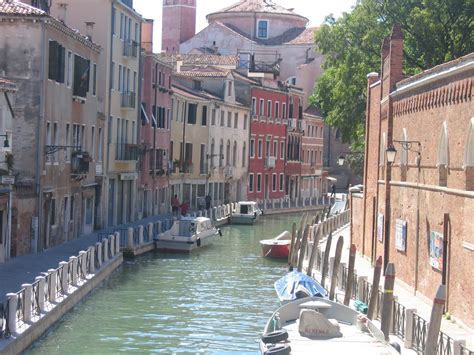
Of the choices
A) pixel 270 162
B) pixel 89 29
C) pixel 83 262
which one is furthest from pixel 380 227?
pixel 270 162

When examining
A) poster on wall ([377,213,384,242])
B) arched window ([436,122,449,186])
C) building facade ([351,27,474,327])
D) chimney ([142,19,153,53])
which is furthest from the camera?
chimney ([142,19,153,53])

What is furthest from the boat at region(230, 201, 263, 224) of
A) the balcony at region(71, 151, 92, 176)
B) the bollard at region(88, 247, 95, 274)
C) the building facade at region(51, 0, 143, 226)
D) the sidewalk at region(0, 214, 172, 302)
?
the bollard at region(88, 247, 95, 274)

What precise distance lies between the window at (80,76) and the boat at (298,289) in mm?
13545

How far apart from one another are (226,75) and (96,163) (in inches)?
968

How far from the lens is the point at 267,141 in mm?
74375

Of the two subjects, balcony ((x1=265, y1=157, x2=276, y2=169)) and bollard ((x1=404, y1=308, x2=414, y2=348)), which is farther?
balcony ((x1=265, y1=157, x2=276, y2=169))

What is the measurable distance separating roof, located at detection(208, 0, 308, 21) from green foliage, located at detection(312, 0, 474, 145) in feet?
143

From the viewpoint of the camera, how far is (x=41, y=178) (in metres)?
32.6

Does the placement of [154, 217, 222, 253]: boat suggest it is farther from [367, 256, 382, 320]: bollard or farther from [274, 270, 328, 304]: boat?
[367, 256, 382, 320]: bollard

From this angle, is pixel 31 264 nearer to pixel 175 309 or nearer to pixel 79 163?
pixel 175 309

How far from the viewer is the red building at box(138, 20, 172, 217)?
5072 centimetres

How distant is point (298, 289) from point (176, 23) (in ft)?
228

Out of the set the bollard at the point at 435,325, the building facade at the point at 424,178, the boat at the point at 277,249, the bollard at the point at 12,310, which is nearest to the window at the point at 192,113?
the boat at the point at 277,249

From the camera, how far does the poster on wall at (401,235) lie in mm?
27469
